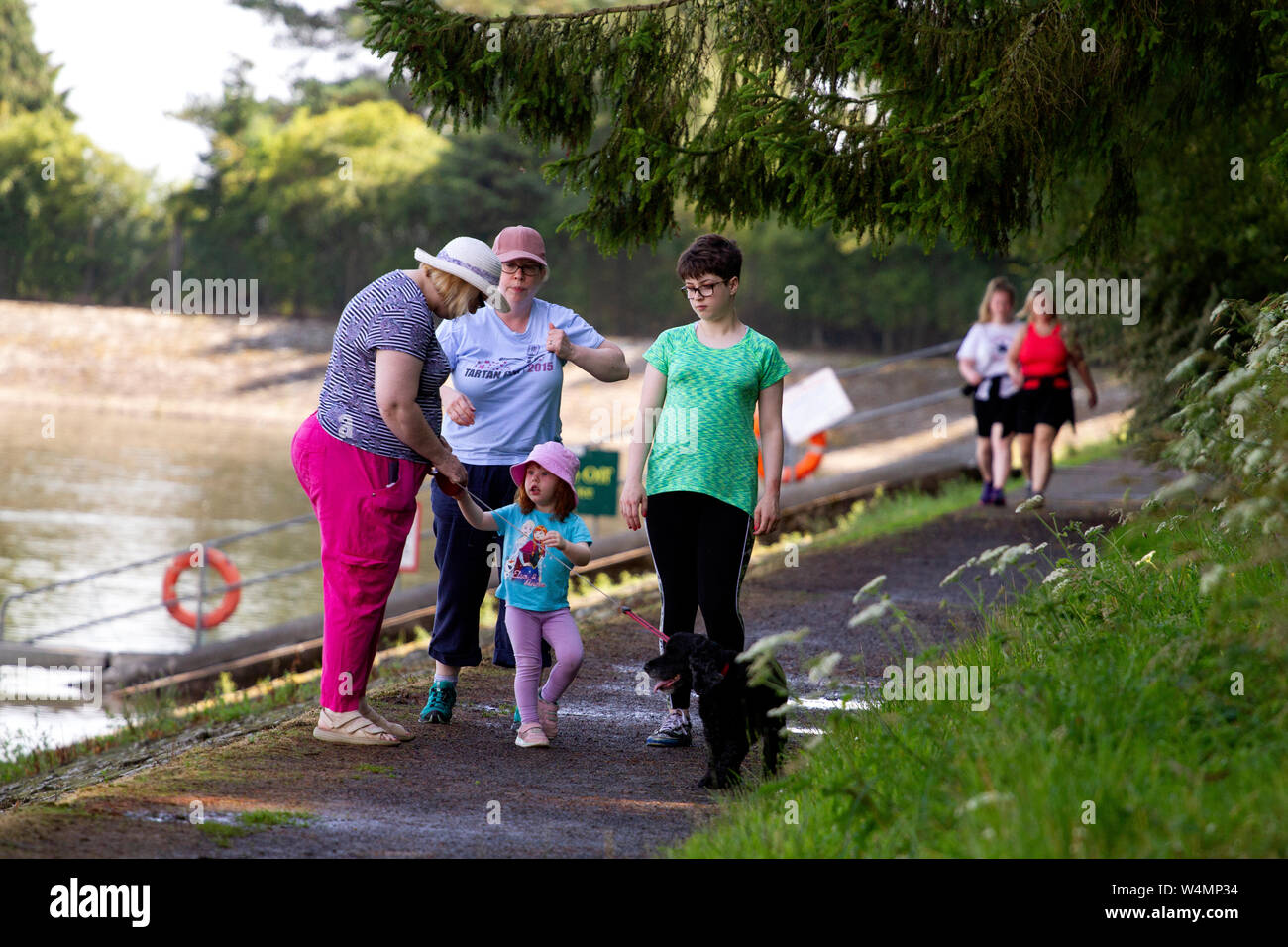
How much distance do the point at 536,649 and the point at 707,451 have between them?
3.32 ft

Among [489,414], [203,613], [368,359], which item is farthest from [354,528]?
[203,613]

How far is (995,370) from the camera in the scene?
1151 centimetres

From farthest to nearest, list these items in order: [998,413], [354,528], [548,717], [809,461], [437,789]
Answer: [809,461]
[998,413]
[548,717]
[354,528]
[437,789]

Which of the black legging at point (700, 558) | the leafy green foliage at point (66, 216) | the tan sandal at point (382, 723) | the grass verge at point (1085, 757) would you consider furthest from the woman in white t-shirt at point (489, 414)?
the leafy green foliage at point (66, 216)

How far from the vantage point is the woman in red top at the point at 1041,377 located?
1113 cm

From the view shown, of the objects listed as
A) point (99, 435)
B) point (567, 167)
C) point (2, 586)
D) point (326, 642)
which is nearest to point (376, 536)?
point (326, 642)

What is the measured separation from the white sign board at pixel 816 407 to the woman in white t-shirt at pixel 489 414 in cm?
994

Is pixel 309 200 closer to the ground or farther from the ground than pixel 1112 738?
farther from the ground

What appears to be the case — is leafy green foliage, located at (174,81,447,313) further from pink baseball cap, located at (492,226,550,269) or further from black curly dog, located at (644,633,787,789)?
black curly dog, located at (644,633,787,789)

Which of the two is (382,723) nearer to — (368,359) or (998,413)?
(368,359)

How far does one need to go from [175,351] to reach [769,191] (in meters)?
41.2

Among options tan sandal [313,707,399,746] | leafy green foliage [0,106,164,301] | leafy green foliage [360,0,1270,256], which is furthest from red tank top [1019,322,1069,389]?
leafy green foliage [0,106,164,301]

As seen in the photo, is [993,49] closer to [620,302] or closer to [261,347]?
[261,347]
